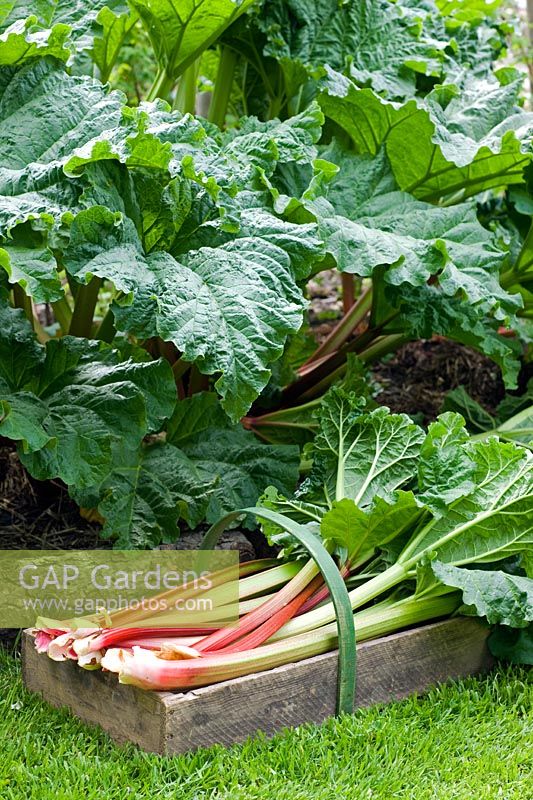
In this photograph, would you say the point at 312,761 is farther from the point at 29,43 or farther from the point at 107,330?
the point at 29,43

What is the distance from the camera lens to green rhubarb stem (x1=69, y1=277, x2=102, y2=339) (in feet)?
8.91

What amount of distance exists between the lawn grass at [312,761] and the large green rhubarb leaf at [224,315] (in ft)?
2.34

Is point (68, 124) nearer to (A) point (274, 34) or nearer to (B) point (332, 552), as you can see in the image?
(A) point (274, 34)

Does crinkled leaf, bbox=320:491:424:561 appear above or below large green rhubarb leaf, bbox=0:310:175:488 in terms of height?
below

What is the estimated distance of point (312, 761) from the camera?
197 cm

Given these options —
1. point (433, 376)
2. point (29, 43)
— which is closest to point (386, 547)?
point (29, 43)

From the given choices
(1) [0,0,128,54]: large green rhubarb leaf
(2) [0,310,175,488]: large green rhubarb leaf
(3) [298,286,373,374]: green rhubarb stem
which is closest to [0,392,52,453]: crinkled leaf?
(2) [0,310,175,488]: large green rhubarb leaf

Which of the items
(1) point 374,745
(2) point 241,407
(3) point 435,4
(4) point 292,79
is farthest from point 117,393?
(3) point 435,4

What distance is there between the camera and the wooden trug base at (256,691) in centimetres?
197

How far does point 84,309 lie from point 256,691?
1203mm

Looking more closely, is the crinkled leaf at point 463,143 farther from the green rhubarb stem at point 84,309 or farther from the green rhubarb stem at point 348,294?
the green rhubarb stem at point 84,309

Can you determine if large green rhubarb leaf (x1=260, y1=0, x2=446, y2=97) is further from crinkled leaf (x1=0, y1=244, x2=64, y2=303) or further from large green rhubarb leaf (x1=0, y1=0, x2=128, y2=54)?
crinkled leaf (x1=0, y1=244, x2=64, y2=303)

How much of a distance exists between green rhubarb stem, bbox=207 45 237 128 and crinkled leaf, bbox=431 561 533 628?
181cm

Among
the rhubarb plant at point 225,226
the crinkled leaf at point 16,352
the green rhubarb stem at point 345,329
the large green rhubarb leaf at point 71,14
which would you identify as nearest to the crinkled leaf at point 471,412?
the rhubarb plant at point 225,226
